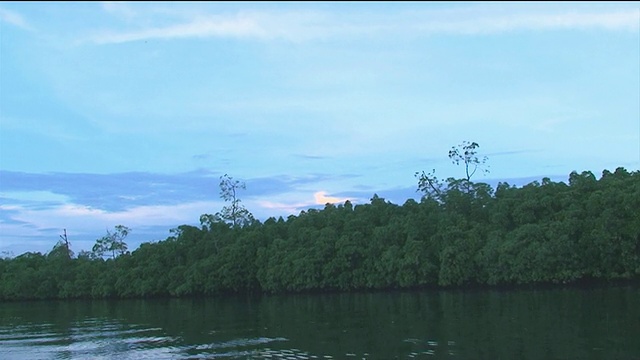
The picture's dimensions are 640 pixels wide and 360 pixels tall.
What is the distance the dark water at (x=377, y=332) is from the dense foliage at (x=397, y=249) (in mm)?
7830

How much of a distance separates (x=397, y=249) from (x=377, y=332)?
126 ft

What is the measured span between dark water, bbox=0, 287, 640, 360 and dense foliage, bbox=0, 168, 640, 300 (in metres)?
7.83

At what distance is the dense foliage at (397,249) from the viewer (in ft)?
193

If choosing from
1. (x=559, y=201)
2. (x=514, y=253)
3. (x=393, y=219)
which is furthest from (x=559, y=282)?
(x=393, y=219)

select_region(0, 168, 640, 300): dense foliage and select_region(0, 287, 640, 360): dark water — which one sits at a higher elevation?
select_region(0, 168, 640, 300): dense foliage

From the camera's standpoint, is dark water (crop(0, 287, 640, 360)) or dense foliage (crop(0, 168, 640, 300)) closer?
dark water (crop(0, 287, 640, 360))

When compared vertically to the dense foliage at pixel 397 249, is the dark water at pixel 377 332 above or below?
below

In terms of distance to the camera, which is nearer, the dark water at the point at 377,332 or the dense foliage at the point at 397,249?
the dark water at the point at 377,332

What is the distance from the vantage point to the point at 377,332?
3197 cm

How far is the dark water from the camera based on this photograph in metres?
24.8

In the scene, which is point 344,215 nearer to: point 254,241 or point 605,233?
point 254,241

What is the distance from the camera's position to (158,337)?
36.3m

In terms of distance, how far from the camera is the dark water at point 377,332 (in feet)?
81.5

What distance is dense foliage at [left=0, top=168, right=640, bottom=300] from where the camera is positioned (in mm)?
58891
